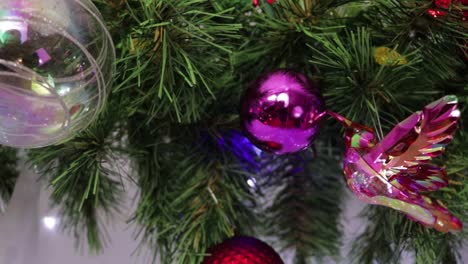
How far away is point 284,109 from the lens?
0.35 metres

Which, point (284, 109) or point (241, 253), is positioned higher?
point (284, 109)

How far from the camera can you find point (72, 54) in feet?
0.94

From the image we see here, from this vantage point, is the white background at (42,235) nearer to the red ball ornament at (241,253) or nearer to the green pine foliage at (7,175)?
the green pine foliage at (7,175)

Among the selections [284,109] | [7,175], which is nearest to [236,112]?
[284,109]

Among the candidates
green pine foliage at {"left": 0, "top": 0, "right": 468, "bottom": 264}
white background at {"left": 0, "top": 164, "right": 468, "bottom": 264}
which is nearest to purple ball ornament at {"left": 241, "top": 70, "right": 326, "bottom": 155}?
green pine foliage at {"left": 0, "top": 0, "right": 468, "bottom": 264}

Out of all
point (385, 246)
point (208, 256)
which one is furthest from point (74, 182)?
point (385, 246)

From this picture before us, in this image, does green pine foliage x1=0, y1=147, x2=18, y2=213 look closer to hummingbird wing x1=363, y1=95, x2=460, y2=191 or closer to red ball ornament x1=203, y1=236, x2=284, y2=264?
red ball ornament x1=203, y1=236, x2=284, y2=264

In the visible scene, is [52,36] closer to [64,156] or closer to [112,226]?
[64,156]

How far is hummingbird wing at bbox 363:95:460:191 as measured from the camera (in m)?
0.28

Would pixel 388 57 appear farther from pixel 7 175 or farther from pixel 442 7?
pixel 7 175

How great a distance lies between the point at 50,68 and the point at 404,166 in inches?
8.4

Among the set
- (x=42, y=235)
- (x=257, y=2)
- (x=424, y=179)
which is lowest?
(x=42, y=235)

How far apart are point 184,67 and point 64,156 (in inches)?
5.1

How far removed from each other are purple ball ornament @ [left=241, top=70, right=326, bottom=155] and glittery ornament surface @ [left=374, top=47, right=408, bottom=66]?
5 centimetres
